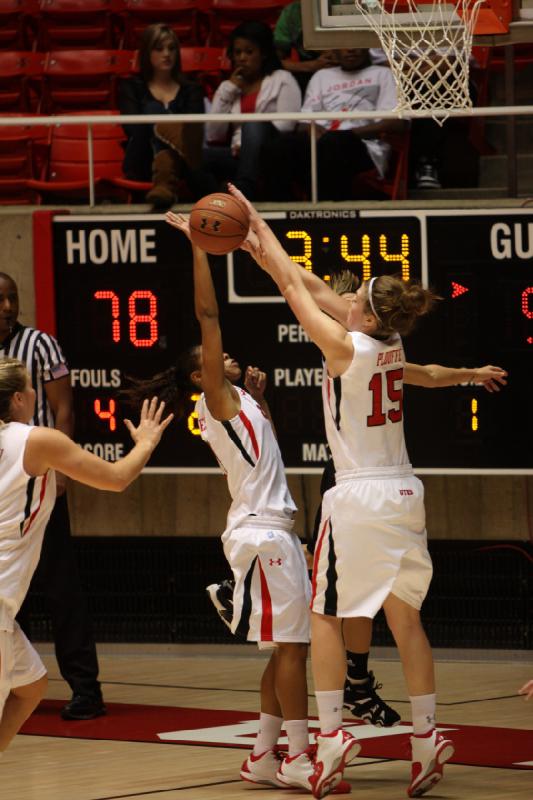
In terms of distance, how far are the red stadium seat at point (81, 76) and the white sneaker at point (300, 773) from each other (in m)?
7.12

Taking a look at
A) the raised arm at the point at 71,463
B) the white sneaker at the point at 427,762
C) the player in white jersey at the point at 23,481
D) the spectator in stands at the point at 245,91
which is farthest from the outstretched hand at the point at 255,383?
the spectator in stands at the point at 245,91

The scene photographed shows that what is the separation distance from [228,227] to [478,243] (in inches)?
105

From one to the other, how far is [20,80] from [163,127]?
291 cm

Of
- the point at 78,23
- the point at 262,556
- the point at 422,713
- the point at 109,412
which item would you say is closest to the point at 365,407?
the point at 262,556

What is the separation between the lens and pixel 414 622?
5.71m

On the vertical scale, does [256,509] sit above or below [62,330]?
below

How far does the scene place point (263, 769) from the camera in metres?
5.95

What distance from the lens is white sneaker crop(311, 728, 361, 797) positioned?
219 inches

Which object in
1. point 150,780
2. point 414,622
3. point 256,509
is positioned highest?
point 256,509

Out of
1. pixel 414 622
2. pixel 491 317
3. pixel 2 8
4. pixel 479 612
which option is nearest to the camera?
pixel 414 622

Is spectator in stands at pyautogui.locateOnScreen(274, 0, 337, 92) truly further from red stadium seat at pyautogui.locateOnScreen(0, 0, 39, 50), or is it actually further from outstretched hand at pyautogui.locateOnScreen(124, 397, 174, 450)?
outstretched hand at pyautogui.locateOnScreen(124, 397, 174, 450)

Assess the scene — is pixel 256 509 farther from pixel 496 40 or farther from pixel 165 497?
pixel 165 497

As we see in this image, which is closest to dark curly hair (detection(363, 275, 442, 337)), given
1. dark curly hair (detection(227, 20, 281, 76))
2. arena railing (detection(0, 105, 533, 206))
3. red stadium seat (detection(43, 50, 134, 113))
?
arena railing (detection(0, 105, 533, 206))

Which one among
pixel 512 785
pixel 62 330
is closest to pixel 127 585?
pixel 62 330
